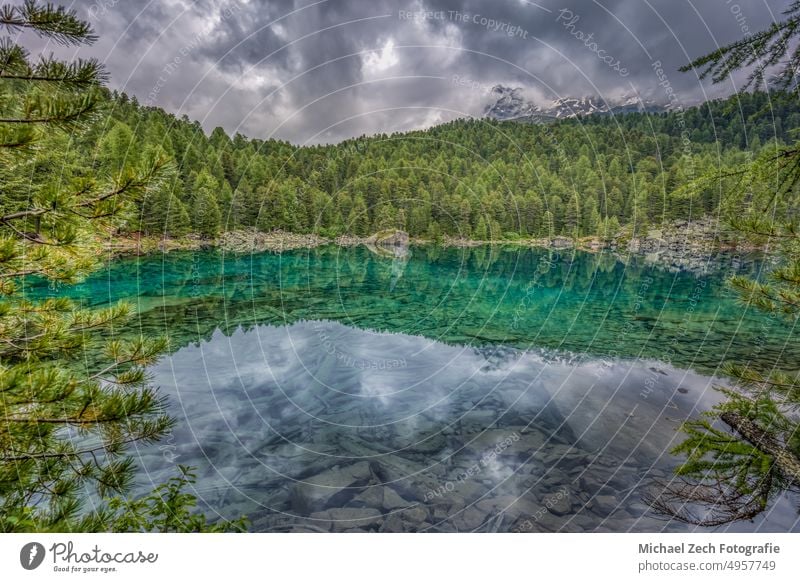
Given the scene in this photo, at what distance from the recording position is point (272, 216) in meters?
80.2

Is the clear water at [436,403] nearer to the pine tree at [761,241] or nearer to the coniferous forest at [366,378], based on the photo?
the coniferous forest at [366,378]

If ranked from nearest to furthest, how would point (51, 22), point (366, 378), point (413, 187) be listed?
point (51, 22)
point (366, 378)
point (413, 187)

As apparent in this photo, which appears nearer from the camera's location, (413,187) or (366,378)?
(366,378)

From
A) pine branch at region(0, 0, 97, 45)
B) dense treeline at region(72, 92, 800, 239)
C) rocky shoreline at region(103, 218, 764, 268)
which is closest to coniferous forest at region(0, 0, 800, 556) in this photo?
pine branch at region(0, 0, 97, 45)

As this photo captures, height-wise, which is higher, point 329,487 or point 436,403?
point 436,403

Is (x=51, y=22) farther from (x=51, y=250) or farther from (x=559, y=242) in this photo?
(x=559, y=242)

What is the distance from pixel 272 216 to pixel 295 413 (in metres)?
76.4

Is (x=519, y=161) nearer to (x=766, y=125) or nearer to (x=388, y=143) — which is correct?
(x=388, y=143)

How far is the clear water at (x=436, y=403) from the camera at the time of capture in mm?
6969

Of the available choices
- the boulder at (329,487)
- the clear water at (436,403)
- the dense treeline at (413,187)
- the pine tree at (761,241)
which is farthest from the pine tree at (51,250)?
the dense treeline at (413,187)

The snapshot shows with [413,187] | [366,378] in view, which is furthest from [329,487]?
[413,187]

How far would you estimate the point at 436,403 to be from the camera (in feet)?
37.5

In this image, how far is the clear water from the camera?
22.9 feet

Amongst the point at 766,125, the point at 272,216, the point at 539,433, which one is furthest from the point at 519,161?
the point at 539,433
